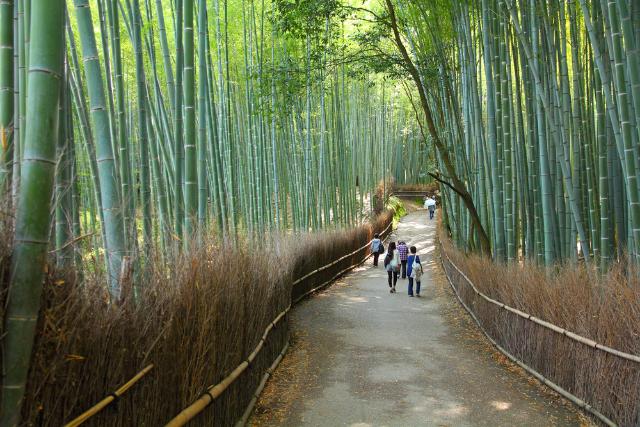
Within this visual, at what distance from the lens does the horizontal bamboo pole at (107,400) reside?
2.02 metres

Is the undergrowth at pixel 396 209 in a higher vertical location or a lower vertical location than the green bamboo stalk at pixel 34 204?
lower

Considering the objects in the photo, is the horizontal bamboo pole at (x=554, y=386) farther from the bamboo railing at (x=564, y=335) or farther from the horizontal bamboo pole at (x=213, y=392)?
the horizontal bamboo pole at (x=213, y=392)

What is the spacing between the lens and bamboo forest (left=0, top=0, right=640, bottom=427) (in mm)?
1946

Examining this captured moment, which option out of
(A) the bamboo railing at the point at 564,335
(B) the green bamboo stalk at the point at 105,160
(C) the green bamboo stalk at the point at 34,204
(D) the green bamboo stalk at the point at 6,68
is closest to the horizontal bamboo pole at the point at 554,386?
(A) the bamboo railing at the point at 564,335

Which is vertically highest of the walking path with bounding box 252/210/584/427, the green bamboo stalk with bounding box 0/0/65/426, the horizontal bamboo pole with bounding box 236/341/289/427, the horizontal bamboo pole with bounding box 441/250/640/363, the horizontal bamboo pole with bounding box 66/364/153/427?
the green bamboo stalk with bounding box 0/0/65/426

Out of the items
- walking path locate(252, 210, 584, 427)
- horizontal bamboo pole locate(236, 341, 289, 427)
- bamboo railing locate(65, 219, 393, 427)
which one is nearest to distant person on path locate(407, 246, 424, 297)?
walking path locate(252, 210, 584, 427)

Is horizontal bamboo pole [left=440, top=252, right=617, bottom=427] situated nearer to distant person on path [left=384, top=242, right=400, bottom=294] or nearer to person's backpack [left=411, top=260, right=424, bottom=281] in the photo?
person's backpack [left=411, top=260, right=424, bottom=281]

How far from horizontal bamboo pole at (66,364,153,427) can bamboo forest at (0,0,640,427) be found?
0.04ft

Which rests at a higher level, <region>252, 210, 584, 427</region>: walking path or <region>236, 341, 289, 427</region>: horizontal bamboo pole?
<region>236, 341, 289, 427</region>: horizontal bamboo pole

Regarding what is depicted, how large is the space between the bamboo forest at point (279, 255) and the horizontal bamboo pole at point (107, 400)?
12mm

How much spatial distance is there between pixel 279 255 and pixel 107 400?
5.17 m

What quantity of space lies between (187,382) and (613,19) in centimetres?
362

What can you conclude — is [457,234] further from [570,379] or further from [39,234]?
[39,234]

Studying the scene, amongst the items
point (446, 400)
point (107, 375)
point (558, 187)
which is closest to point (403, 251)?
point (558, 187)
